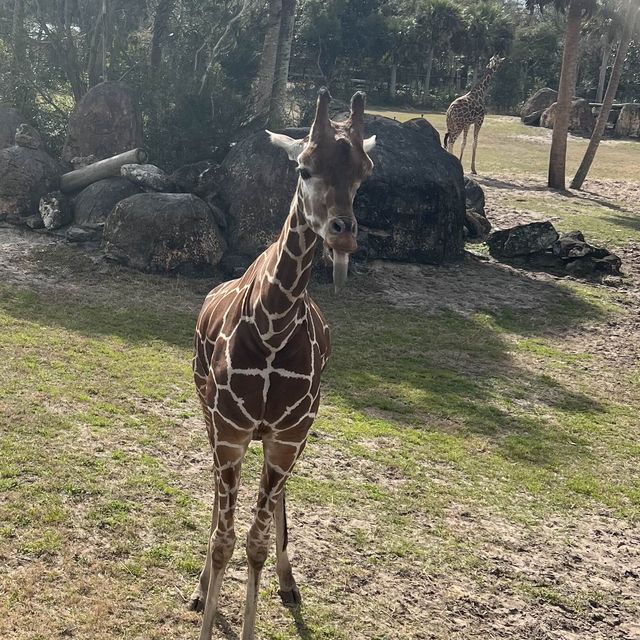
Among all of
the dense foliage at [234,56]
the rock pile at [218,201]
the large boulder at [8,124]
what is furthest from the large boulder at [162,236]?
the large boulder at [8,124]

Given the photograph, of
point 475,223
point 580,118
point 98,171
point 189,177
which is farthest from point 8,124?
point 580,118

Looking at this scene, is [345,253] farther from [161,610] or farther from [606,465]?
[606,465]

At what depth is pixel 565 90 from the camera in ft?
71.1

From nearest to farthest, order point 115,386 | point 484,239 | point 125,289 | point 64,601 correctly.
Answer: point 64,601
point 115,386
point 125,289
point 484,239

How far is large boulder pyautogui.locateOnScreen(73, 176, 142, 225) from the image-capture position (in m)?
14.4

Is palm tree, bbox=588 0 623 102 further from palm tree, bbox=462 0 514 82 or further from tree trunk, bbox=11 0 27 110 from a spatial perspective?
tree trunk, bbox=11 0 27 110

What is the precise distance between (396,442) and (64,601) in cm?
395

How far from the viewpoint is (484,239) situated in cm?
1716

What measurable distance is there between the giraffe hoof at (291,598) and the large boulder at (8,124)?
14710 mm

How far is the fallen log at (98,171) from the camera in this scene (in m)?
15.3

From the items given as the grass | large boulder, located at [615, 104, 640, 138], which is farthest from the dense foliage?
the grass

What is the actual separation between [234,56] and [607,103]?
1218 centimetres

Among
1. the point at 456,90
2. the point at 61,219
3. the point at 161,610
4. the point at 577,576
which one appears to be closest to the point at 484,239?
the point at 61,219

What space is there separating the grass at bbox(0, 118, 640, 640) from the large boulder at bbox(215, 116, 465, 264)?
3123 millimetres
